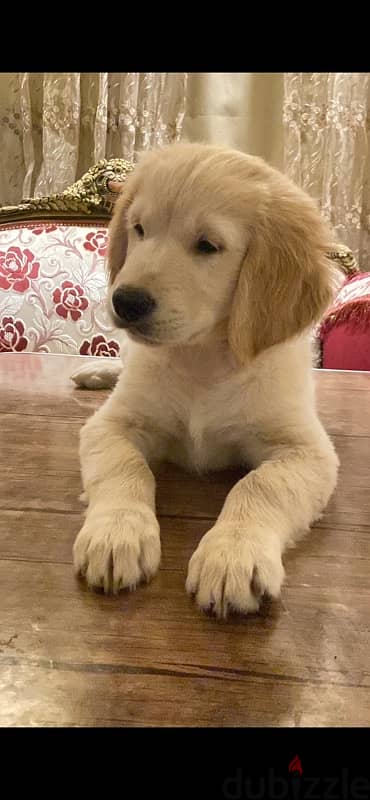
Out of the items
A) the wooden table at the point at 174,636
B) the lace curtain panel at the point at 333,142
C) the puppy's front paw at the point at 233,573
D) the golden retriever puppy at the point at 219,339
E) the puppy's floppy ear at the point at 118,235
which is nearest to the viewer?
the wooden table at the point at 174,636

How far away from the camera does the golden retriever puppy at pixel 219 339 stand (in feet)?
3.57

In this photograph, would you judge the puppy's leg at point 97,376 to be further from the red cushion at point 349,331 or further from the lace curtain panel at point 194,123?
the lace curtain panel at point 194,123

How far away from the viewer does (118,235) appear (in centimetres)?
146

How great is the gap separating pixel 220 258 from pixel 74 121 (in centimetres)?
235

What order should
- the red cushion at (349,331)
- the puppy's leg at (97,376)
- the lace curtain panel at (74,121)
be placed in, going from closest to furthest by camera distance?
1. the puppy's leg at (97,376)
2. the red cushion at (349,331)
3. the lace curtain panel at (74,121)

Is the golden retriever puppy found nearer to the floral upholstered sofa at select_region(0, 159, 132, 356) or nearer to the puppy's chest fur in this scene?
the puppy's chest fur

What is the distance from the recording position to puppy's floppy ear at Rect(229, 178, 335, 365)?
1190 millimetres

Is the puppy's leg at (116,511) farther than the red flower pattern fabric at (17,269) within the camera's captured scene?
No

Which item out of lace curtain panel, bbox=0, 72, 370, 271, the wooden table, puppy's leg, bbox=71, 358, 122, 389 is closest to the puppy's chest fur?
the wooden table

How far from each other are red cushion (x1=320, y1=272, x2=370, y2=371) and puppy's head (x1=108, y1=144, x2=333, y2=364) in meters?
1.25

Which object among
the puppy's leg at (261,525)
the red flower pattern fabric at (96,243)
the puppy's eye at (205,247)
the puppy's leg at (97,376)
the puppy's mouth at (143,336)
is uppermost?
the puppy's eye at (205,247)

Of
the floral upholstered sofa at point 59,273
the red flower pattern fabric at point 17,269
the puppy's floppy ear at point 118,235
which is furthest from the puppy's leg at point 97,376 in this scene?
the red flower pattern fabric at point 17,269

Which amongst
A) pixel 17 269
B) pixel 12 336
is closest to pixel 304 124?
pixel 17 269
